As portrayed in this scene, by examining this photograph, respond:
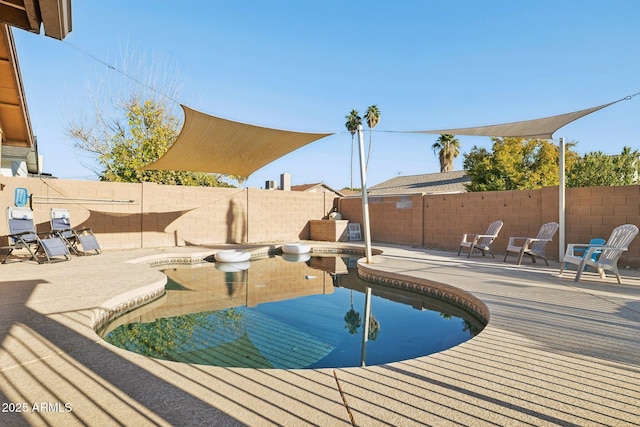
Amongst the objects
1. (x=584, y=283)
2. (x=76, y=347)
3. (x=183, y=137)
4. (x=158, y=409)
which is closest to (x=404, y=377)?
(x=158, y=409)

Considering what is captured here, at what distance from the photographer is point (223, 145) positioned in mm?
7215

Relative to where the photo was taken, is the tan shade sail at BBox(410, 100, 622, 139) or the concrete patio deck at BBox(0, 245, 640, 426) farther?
the tan shade sail at BBox(410, 100, 622, 139)

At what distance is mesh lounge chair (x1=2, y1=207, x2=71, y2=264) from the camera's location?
6191 mm

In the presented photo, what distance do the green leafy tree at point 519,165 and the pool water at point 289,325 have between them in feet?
35.6

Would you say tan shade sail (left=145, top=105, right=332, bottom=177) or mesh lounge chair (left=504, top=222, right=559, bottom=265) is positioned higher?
tan shade sail (left=145, top=105, right=332, bottom=177)

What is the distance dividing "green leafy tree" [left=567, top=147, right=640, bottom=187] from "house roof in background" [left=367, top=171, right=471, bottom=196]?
5.43 m

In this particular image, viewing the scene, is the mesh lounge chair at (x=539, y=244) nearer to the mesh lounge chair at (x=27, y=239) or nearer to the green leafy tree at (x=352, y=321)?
the green leafy tree at (x=352, y=321)

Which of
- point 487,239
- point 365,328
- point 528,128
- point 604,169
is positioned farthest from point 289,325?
point 604,169

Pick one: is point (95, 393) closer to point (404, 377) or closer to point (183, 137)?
point (404, 377)

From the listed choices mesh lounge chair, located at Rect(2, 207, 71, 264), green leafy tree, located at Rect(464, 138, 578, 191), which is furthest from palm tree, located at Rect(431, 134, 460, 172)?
mesh lounge chair, located at Rect(2, 207, 71, 264)

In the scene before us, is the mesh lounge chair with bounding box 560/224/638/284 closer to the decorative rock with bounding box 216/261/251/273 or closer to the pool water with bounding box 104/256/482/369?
the pool water with bounding box 104/256/482/369

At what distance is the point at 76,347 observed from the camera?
2.40 meters

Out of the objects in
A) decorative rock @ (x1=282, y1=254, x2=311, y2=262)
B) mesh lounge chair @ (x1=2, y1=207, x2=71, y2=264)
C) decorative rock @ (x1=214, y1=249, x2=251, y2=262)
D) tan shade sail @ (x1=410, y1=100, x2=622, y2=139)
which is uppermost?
tan shade sail @ (x1=410, y1=100, x2=622, y2=139)

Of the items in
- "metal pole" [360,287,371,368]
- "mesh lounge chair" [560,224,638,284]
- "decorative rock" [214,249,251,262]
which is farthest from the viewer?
"decorative rock" [214,249,251,262]
